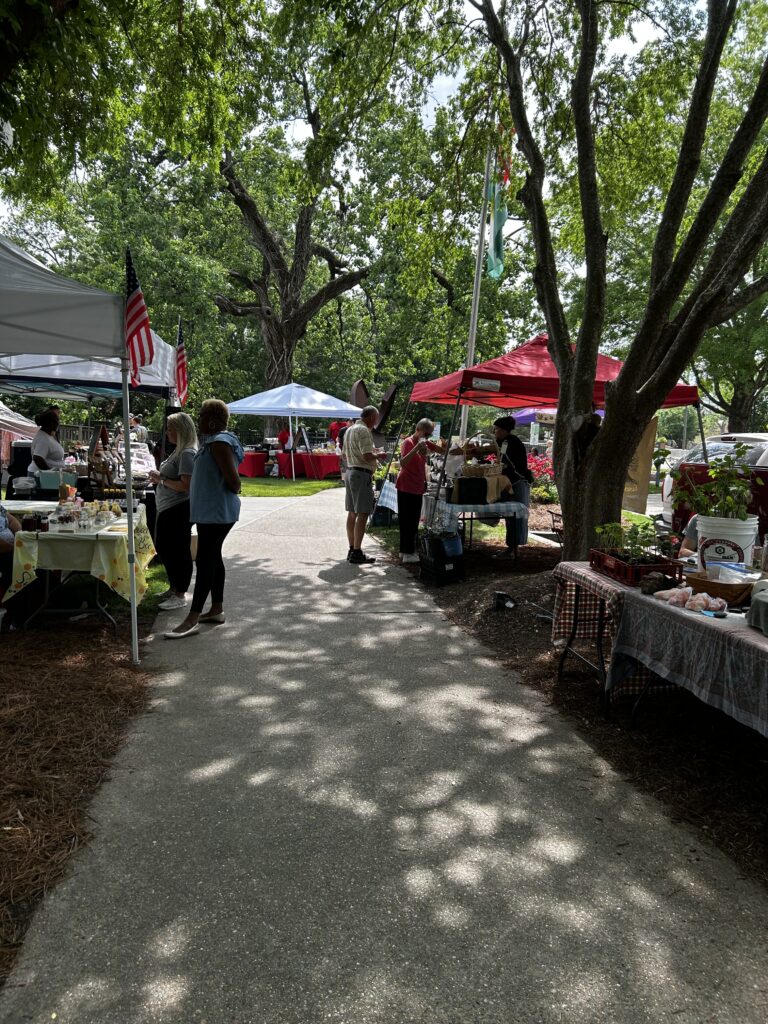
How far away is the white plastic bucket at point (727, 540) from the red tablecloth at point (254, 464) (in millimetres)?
21027

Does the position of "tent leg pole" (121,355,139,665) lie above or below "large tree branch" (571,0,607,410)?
below

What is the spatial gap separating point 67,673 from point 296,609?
2.41 m

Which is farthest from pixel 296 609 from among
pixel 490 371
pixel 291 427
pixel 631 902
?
pixel 291 427

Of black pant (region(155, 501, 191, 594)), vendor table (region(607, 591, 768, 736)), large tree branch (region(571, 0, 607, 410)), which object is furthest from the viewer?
black pant (region(155, 501, 191, 594))

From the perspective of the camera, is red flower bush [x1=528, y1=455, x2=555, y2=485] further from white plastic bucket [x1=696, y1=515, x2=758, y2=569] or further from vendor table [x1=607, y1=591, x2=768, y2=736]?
vendor table [x1=607, y1=591, x2=768, y2=736]

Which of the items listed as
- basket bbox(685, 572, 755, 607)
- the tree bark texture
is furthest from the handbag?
basket bbox(685, 572, 755, 607)

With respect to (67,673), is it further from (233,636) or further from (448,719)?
(448,719)

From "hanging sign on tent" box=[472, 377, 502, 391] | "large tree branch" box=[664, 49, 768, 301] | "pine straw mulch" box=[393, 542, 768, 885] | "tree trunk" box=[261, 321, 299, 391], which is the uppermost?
"tree trunk" box=[261, 321, 299, 391]

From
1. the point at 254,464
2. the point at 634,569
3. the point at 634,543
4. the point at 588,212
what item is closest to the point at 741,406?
the point at 254,464

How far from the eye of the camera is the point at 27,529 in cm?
573

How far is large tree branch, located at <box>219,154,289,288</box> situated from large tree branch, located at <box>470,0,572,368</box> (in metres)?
17.1

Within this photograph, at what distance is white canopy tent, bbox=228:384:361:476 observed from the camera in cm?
2120

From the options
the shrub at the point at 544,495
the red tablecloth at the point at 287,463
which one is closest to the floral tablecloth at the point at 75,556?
the shrub at the point at 544,495

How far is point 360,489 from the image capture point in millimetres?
8609
